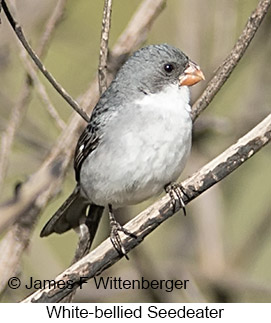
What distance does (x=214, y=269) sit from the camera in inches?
173

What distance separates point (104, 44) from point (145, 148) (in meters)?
0.48

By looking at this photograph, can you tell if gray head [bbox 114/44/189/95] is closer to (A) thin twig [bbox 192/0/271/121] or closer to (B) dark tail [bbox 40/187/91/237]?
(A) thin twig [bbox 192/0/271/121]

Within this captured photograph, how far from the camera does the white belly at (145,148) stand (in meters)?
3.34

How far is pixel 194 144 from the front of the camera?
439cm

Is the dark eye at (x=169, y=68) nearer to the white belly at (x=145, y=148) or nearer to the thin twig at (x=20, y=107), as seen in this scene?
the white belly at (x=145, y=148)

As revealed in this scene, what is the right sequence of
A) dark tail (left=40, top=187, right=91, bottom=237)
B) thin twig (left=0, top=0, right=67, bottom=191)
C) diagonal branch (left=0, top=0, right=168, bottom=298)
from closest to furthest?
diagonal branch (left=0, top=0, right=168, bottom=298) → thin twig (left=0, top=0, right=67, bottom=191) → dark tail (left=40, top=187, right=91, bottom=237)

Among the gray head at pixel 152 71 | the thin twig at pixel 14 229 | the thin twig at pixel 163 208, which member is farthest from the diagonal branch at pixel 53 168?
the thin twig at pixel 163 208

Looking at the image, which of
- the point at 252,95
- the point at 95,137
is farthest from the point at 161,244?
the point at 95,137

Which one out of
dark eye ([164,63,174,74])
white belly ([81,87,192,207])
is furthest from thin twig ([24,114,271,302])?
dark eye ([164,63,174,74])

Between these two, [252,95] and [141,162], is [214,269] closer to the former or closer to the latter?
[252,95]

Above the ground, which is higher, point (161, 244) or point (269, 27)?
point (269, 27)

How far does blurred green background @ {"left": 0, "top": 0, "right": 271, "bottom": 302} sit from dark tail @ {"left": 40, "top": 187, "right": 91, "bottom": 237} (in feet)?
0.94

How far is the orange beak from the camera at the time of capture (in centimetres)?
347

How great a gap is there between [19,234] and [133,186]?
579 millimetres
